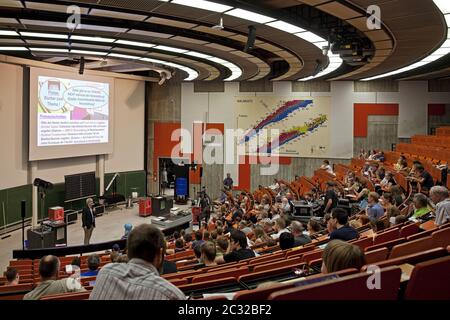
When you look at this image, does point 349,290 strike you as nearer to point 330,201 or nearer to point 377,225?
point 377,225

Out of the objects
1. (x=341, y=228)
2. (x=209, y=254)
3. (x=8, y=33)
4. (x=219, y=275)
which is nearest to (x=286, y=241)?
(x=341, y=228)

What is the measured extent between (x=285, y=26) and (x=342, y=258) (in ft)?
20.3

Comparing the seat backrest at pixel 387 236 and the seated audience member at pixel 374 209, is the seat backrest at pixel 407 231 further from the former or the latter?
the seated audience member at pixel 374 209

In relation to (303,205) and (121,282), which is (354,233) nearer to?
(121,282)

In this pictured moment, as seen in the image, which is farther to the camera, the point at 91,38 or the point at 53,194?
the point at 53,194

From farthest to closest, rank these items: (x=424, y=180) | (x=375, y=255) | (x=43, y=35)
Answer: (x=43, y=35) < (x=424, y=180) < (x=375, y=255)

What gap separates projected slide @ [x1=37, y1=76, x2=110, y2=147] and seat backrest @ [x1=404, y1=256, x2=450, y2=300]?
13457 millimetres

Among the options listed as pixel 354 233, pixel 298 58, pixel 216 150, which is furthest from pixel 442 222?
pixel 216 150

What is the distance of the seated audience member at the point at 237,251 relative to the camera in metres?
4.87

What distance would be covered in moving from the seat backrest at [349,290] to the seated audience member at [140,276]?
1.83 feet

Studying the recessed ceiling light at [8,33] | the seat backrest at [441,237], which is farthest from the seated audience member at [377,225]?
the recessed ceiling light at [8,33]

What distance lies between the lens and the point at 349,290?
75.7 inches
